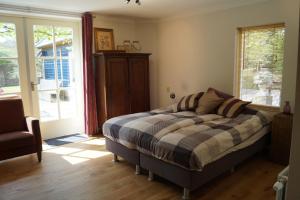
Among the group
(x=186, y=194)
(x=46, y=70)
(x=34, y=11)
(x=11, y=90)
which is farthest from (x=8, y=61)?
(x=186, y=194)

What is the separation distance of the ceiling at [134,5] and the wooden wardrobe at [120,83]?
80cm

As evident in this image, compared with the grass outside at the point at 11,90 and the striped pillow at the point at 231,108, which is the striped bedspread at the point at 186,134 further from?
the grass outside at the point at 11,90

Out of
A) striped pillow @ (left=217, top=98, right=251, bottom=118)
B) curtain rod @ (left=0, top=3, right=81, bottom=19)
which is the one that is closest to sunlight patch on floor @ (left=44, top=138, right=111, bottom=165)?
striped pillow @ (left=217, top=98, right=251, bottom=118)

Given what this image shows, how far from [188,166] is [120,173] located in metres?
1.11

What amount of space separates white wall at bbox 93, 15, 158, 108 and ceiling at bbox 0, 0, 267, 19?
1.70 ft

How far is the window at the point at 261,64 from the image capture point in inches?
140

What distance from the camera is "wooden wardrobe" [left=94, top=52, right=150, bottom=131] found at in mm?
4410

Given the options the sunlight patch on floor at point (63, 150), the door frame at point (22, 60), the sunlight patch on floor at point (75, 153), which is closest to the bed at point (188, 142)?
the sunlight patch on floor at point (75, 153)

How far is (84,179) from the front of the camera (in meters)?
2.93

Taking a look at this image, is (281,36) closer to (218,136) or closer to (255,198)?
(218,136)

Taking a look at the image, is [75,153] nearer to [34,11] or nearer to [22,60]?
[22,60]

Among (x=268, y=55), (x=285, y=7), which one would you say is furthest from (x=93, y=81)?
(x=285, y=7)

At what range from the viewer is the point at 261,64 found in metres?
3.74

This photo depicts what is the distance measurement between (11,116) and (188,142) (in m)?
2.74
